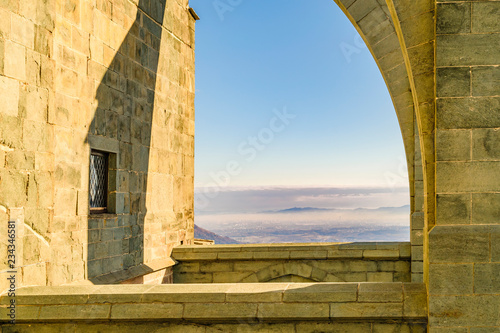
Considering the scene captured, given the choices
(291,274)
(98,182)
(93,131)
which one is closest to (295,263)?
(291,274)

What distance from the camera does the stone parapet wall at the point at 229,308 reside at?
452 centimetres

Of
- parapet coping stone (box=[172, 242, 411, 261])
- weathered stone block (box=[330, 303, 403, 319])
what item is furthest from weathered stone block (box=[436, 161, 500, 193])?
parapet coping stone (box=[172, 242, 411, 261])

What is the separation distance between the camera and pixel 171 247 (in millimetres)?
9984

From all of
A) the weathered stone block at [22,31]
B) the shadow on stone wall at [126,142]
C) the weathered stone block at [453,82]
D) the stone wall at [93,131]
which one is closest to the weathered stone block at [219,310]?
the stone wall at [93,131]

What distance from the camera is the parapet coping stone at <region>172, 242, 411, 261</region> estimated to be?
9445 mm

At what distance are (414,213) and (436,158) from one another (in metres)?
5.50

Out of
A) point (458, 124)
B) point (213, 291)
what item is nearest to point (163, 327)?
point (213, 291)

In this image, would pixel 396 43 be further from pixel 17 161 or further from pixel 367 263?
pixel 17 161

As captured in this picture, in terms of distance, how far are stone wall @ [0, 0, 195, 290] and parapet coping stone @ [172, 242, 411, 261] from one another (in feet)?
1.89

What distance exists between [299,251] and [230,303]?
5.08m

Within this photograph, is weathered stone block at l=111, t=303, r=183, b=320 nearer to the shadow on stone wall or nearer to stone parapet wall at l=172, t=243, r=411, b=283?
the shadow on stone wall

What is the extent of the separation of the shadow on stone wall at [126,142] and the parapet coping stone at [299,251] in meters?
1.41

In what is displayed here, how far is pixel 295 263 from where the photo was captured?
9.65 meters

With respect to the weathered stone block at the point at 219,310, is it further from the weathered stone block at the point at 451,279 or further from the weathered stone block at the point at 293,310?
the weathered stone block at the point at 451,279
